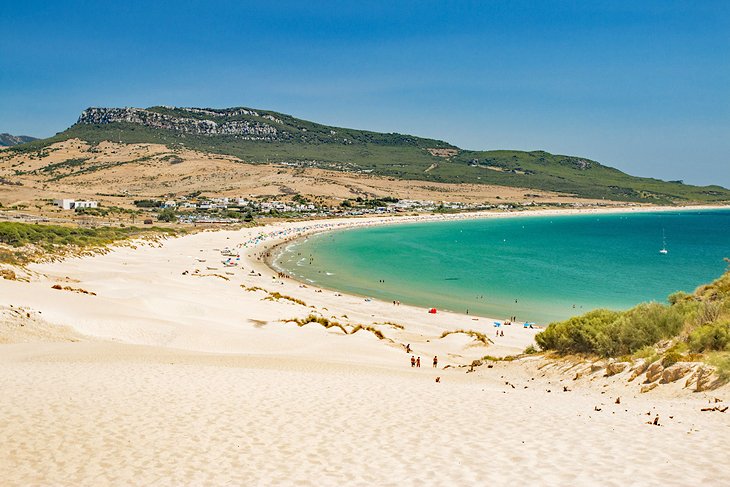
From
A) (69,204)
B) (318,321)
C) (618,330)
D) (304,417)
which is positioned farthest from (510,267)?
(69,204)

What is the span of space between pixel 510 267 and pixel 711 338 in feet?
156

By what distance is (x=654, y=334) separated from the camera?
13570 mm

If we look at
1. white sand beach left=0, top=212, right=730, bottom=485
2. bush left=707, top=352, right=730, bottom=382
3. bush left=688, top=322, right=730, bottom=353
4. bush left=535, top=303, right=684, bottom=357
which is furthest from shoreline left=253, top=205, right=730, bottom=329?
bush left=707, top=352, right=730, bottom=382

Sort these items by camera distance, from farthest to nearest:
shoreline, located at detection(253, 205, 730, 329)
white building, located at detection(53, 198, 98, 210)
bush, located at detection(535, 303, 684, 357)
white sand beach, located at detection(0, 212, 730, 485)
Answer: white building, located at detection(53, 198, 98, 210) < shoreline, located at detection(253, 205, 730, 329) < bush, located at detection(535, 303, 684, 357) < white sand beach, located at detection(0, 212, 730, 485)

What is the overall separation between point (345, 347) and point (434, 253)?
170ft

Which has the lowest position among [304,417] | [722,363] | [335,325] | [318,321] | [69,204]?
[335,325]

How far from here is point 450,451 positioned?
6938mm

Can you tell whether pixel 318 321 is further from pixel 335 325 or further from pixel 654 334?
pixel 654 334

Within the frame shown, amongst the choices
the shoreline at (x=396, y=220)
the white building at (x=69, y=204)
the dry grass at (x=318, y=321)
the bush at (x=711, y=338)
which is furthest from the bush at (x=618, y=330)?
the white building at (x=69, y=204)

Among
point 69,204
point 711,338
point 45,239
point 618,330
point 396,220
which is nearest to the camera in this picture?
point 711,338

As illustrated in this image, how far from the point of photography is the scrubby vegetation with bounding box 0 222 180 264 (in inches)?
1541

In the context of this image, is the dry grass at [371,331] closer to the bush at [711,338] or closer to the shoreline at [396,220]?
the shoreline at [396,220]

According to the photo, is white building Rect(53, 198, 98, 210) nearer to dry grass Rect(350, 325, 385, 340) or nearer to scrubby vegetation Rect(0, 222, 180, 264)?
scrubby vegetation Rect(0, 222, 180, 264)

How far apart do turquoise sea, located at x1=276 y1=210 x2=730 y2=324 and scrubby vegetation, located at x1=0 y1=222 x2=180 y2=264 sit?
19.5m
